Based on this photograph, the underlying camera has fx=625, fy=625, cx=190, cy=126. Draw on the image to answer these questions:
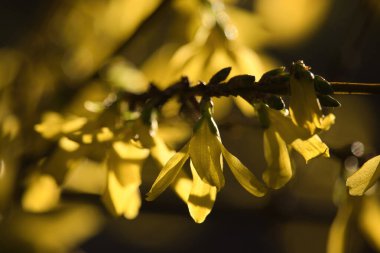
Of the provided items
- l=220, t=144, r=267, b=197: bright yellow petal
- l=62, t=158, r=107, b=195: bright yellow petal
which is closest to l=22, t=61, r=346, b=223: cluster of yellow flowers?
l=220, t=144, r=267, b=197: bright yellow petal

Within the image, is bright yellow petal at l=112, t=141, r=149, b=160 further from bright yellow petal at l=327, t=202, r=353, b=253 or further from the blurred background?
bright yellow petal at l=327, t=202, r=353, b=253

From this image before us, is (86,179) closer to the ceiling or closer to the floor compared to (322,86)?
closer to the floor

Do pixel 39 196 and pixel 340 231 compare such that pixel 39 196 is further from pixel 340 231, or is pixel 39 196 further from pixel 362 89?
pixel 362 89

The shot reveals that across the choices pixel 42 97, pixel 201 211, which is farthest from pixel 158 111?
pixel 42 97

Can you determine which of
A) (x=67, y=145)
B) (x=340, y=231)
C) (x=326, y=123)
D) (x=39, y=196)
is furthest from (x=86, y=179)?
(x=326, y=123)

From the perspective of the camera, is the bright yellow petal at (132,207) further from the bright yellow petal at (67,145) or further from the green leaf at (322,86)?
the green leaf at (322,86)

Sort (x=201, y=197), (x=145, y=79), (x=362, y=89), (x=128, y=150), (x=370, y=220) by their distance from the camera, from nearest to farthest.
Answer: (x=362, y=89) → (x=201, y=197) → (x=128, y=150) → (x=370, y=220) → (x=145, y=79)

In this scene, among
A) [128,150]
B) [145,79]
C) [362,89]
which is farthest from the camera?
[145,79]
